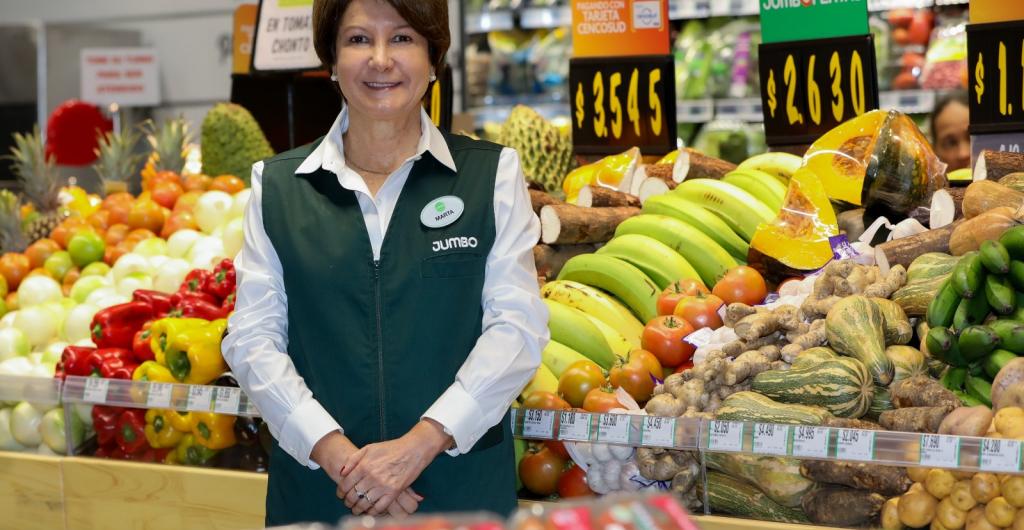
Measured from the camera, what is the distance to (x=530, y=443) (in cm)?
275

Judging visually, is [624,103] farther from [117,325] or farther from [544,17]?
[544,17]

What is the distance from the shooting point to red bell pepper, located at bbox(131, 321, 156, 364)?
3281mm

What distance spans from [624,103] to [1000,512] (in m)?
2.34

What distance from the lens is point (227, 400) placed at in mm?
2812

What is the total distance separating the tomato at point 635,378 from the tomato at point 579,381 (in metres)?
0.04

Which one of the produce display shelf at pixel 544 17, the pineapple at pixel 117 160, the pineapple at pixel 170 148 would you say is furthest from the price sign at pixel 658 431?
the produce display shelf at pixel 544 17

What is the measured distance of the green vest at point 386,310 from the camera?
7.09 ft

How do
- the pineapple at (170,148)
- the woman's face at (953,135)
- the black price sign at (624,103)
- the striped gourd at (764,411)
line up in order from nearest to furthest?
the striped gourd at (764,411), the black price sign at (624,103), the pineapple at (170,148), the woman's face at (953,135)

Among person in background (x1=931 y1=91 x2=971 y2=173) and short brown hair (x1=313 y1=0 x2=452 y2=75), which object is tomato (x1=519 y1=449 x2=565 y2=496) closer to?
short brown hair (x1=313 y1=0 x2=452 y2=75)

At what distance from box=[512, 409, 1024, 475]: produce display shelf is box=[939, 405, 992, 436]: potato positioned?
10 centimetres

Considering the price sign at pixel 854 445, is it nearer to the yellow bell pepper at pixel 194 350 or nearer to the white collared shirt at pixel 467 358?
the white collared shirt at pixel 467 358

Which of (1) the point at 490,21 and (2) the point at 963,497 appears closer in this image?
(2) the point at 963,497

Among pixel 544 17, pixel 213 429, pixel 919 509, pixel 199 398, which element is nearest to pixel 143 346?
pixel 213 429

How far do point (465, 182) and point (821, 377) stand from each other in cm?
83
